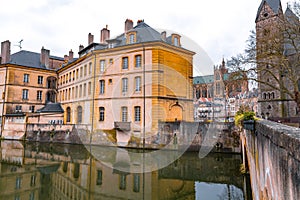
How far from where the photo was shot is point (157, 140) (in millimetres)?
17641

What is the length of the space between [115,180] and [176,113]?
35.1 feet

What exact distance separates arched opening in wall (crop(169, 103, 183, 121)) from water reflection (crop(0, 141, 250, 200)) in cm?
502

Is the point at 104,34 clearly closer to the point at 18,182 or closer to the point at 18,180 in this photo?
the point at 18,180

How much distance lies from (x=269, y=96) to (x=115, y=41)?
989 inches

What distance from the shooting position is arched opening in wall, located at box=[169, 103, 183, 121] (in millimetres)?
19391

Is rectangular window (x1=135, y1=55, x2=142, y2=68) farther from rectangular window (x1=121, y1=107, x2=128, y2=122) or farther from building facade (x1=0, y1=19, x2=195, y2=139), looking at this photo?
rectangular window (x1=121, y1=107, x2=128, y2=122)

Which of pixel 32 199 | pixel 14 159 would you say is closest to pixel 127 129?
pixel 14 159

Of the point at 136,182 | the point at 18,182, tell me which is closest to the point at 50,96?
the point at 18,182

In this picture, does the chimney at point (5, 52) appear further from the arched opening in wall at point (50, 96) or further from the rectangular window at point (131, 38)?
the rectangular window at point (131, 38)

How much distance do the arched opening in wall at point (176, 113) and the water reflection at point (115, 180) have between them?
16.5 feet

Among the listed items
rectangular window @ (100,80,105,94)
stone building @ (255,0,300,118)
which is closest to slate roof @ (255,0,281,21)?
stone building @ (255,0,300,118)

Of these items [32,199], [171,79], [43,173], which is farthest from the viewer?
[171,79]

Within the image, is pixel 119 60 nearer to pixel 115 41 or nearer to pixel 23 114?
pixel 115 41

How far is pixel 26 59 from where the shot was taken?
2911 cm
